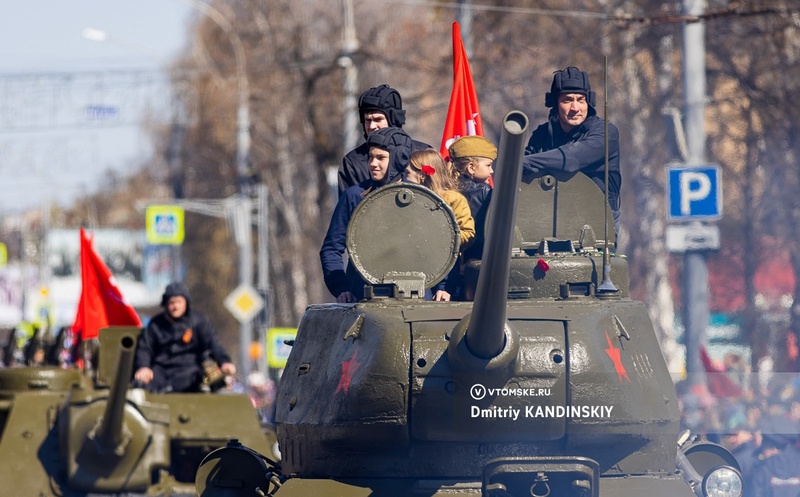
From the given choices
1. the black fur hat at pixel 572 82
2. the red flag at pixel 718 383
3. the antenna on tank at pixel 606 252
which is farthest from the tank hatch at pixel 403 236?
the red flag at pixel 718 383

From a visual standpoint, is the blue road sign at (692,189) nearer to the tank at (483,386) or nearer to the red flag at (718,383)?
the red flag at (718,383)

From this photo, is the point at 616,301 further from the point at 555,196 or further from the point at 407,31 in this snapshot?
the point at 407,31

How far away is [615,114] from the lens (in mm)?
27281

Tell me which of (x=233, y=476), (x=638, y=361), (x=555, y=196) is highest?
(x=555, y=196)

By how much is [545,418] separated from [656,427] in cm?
50

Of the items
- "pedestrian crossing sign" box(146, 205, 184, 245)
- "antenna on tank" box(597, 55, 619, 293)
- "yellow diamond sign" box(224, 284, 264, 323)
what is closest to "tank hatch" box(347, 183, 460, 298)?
"antenna on tank" box(597, 55, 619, 293)

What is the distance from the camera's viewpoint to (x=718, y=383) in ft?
51.1

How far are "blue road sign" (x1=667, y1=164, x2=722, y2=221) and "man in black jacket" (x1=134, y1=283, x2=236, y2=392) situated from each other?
489 centimetres

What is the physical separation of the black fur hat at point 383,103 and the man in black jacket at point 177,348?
15.2ft

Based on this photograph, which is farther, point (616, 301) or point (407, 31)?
point (407, 31)

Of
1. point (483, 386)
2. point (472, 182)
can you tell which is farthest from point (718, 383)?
point (483, 386)

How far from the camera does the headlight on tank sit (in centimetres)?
752

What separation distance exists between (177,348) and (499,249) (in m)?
7.83

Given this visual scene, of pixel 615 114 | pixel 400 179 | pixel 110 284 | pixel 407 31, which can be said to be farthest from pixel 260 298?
pixel 400 179
